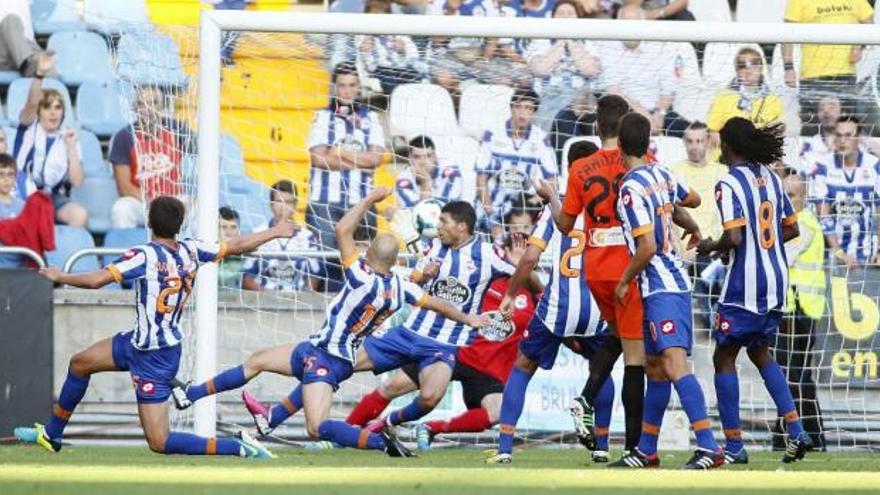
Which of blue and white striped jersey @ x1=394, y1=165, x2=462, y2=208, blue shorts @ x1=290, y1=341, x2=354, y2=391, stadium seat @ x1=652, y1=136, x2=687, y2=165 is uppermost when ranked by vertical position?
stadium seat @ x1=652, y1=136, x2=687, y2=165

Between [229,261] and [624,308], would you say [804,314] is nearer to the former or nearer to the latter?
[624,308]

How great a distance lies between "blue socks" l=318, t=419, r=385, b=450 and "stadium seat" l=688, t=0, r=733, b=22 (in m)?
6.79

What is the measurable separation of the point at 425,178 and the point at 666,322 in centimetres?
468

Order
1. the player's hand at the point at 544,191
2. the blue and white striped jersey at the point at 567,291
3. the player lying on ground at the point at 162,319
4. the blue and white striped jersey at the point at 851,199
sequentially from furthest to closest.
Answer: the blue and white striped jersey at the point at 851,199 < the blue and white striped jersey at the point at 567,291 < the player lying on ground at the point at 162,319 < the player's hand at the point at 544,191

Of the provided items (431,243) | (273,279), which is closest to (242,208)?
(273,279)

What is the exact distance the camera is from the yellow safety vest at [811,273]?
39.9 feet

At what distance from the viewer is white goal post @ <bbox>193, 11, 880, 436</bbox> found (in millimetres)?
11039

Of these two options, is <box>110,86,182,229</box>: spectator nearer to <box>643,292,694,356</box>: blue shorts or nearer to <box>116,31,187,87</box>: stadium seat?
<box>116,31,187,87</box>: stadium seat

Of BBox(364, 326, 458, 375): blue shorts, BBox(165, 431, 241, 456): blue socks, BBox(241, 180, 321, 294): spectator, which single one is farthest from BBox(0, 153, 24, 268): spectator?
BBox(165, 431, 241, 456): blue socks

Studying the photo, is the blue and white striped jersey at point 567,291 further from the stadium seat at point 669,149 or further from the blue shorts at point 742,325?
the stadium seat at point 669,149

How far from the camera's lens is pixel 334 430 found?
1011cm

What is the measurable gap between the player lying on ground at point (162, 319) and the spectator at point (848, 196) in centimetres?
457

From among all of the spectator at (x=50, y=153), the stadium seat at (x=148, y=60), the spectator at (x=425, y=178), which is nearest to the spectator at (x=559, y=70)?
the spectator at (x=425, y=178)

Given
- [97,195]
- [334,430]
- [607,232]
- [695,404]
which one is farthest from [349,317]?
[97,195]
